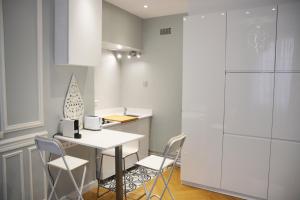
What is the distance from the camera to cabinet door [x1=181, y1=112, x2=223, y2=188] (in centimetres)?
300

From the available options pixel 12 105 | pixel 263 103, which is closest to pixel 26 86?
pixel 12 105

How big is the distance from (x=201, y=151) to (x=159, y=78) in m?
1.69

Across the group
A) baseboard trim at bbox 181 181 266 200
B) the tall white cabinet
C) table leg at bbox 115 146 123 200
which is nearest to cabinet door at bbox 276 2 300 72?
the tall white cabinet

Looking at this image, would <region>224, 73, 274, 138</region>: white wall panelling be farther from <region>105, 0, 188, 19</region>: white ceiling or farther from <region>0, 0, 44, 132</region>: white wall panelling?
<region>0, 0, 44, 132</region>: white wall panelling

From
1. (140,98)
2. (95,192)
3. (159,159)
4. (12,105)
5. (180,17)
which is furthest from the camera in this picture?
(140,98)

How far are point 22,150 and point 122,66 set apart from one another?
270cm

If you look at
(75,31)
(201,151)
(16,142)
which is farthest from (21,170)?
(201,151)

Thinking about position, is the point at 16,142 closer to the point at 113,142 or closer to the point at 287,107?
the point at 113,142

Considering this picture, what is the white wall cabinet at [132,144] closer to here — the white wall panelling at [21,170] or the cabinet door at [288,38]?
the white wall panelling at [21,170]

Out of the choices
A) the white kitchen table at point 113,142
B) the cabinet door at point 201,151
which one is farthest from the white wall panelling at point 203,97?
the white kitchen table at point 113,142

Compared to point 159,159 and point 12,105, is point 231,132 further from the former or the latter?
point 12,105

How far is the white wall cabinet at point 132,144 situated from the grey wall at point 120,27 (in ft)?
4.47

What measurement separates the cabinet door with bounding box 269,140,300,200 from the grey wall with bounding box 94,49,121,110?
2.81 m

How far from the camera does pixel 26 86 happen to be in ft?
7.52
